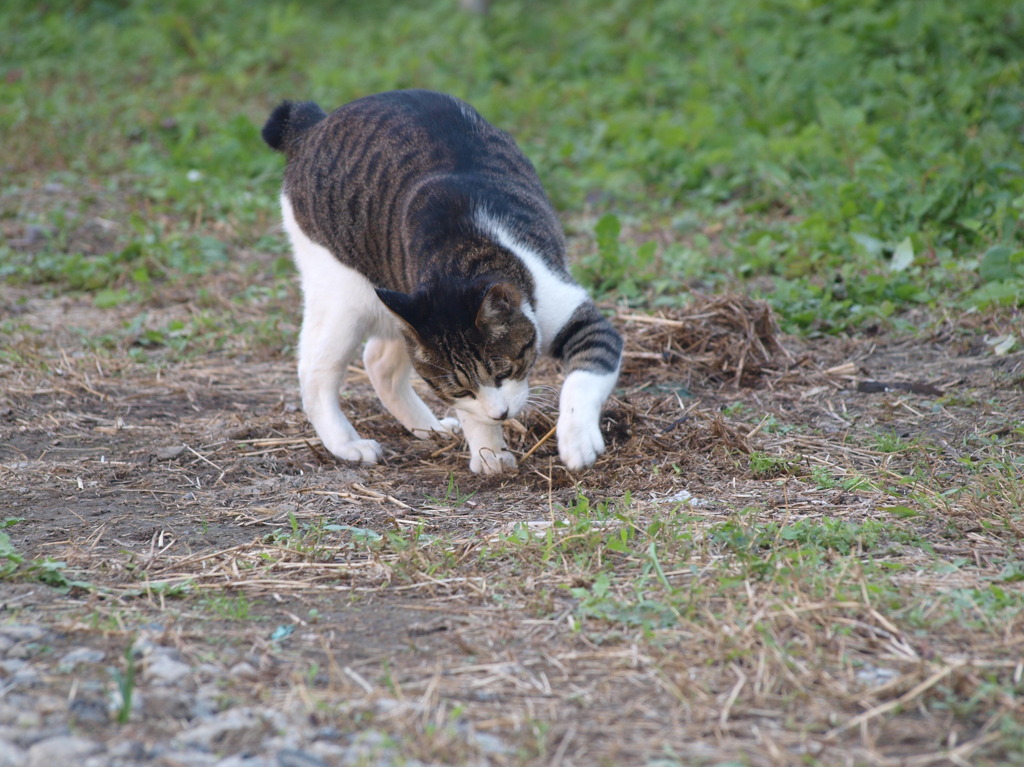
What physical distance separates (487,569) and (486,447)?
0.91 metres

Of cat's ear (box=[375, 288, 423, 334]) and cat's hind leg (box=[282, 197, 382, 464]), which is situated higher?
cat's ear (box=[375, 288, 423, 334])

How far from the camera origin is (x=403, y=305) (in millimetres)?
3240

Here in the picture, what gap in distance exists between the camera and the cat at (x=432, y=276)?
3420mm

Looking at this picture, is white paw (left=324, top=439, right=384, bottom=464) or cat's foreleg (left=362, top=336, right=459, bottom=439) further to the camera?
cat's foreleg (left=362, top=336, right=459, bottom=439)

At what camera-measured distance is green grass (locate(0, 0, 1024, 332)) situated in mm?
5246

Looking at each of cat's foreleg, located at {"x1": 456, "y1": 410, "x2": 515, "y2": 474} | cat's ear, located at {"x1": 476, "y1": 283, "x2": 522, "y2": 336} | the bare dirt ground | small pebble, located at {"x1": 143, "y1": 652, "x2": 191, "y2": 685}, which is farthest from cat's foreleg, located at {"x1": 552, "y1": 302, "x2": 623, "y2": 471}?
A: small pebble, located at {"x1": 143, "y1": 652, "x2": 191, "y2": 685}

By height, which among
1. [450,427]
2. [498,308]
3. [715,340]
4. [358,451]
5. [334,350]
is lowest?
[450,427]

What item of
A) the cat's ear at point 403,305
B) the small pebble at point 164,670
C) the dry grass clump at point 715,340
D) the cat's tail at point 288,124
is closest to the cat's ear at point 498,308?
the cat's ear at point 403,305

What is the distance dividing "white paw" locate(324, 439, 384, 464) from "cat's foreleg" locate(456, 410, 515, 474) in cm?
41

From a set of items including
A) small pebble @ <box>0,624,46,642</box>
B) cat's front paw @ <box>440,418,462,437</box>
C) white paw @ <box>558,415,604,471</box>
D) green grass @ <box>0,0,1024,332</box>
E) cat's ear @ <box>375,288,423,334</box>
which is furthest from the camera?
green grass @ <box>0,0,1024,332</box>

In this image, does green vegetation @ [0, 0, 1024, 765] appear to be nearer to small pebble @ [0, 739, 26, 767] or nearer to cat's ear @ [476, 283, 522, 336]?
small pebble @ [0, 739, 26, 767]

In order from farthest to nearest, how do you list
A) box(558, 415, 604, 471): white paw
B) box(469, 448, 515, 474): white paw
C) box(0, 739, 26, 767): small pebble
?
1. box(469, 448, 515, 474): white paw
2. box(558, 415, 604, 471): white paw
3. box(0, 739, 26, 767): small pebble

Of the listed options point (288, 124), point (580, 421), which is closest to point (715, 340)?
point (580, 421)

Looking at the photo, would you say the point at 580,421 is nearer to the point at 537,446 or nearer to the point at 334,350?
the point at 537,446
